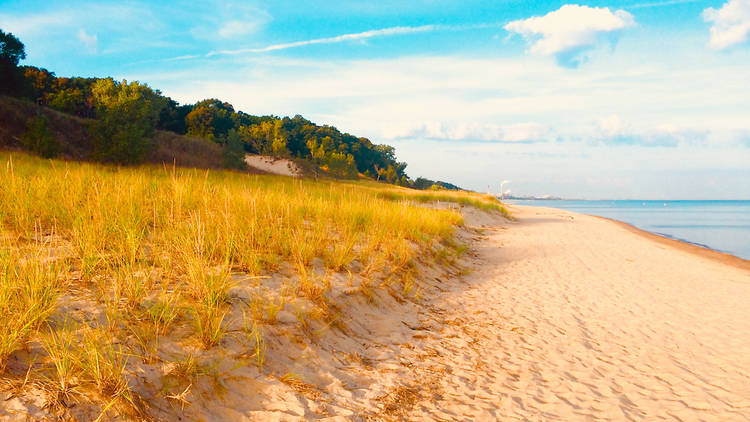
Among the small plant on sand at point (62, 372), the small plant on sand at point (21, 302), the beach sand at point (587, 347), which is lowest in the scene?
the beach sand at point (587, 347)

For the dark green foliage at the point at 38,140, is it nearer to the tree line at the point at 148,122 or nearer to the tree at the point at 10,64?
the tree line at the point at 148,122

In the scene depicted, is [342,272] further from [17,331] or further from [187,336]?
[17,331]

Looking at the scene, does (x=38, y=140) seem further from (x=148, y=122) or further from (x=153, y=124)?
(x=153, y=124)

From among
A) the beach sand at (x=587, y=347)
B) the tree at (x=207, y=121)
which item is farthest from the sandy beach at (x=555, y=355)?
the tree at (x=207, y=121)

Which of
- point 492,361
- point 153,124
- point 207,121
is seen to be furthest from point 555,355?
point 207,121

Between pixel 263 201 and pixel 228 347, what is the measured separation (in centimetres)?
398

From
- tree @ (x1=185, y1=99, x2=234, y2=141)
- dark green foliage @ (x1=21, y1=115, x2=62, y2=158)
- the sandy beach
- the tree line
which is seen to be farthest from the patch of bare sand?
the sandy beach

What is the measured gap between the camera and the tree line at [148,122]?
73.8 ft

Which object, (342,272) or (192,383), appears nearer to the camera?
(192,383)

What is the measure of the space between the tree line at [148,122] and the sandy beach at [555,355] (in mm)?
22829

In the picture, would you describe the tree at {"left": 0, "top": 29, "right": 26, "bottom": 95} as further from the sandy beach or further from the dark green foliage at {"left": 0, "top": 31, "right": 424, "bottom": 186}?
the sandy beach

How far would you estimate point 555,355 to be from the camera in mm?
4500

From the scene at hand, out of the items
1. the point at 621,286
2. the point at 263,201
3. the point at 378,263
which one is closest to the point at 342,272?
the point at 378,263

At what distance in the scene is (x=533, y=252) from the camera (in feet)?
39.1
